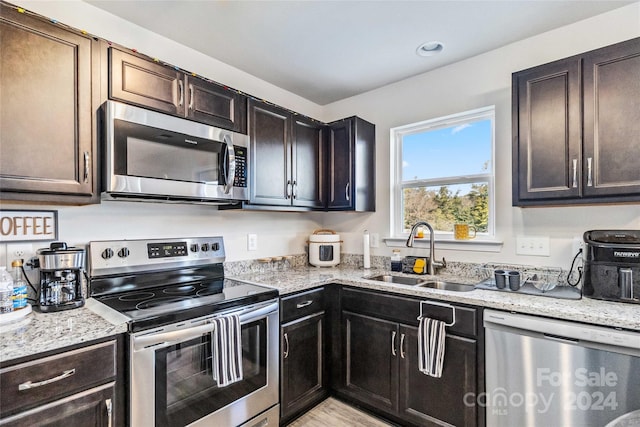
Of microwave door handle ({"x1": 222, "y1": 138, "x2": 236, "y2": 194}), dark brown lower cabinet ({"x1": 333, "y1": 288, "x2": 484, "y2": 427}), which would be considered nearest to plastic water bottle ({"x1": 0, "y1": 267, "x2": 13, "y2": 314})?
microwave door handle ({"x1": 222, "y1": 138, "x2": 236, "y2": 194})

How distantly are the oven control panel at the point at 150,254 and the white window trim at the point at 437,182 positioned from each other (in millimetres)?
1436

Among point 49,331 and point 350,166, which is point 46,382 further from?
point 350,166

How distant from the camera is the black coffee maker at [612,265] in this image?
5.04 ft

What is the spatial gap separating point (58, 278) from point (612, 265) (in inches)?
102

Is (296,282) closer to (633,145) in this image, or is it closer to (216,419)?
(216,419)

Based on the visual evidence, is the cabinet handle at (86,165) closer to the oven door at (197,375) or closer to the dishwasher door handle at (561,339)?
the oven door at (197,375)

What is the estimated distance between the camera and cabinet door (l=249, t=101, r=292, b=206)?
2206mm

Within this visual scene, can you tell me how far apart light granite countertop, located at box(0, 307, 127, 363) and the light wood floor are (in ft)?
4.53

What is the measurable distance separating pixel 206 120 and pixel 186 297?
102cm

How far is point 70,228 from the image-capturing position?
1.71 m

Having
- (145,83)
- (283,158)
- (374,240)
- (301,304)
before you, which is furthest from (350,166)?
(145,83)

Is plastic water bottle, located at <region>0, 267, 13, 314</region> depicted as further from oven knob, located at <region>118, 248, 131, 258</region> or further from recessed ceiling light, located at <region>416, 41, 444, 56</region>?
recessed ceiling light, located at <region>416, 41, 444, 56</region>

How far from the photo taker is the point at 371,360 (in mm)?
2127

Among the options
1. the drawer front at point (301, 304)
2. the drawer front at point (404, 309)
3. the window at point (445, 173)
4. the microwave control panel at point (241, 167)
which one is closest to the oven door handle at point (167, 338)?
the drawer front at point (301, 304)
